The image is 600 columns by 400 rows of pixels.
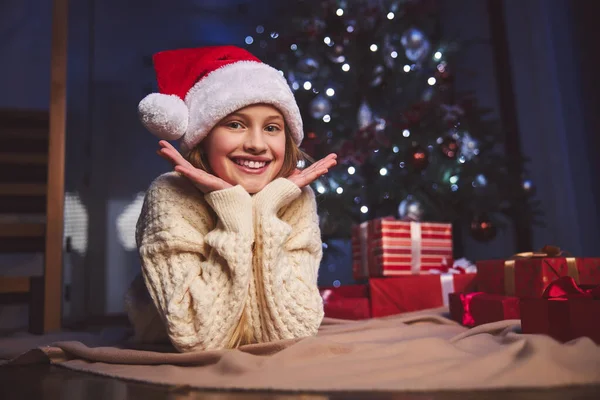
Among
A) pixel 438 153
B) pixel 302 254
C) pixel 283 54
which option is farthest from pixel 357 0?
pixel 302 254

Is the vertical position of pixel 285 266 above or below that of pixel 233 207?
below

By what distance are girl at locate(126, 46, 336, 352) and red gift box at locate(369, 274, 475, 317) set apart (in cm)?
80

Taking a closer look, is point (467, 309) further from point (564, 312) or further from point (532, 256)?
point (564, 312)

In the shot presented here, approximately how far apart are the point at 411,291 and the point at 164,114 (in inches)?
49.6

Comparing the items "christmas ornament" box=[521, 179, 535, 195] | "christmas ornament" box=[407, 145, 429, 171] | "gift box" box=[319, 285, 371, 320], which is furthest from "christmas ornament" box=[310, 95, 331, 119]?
"christmas ornament" box=[521, 179, 535, 195]

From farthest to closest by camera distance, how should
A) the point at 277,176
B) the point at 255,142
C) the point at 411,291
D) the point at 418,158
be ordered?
1. the point at 418,158
2. the point at 411,291
3. the point at 277,176
4. the point at 255,142

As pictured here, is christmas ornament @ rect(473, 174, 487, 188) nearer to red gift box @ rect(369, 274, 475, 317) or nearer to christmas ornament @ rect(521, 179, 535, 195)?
christmas ornament @ rect(521, 179, 535, 195)

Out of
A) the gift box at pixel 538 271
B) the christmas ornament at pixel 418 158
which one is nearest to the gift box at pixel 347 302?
the gift box at pixel 538 271

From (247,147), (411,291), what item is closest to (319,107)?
(411,291)

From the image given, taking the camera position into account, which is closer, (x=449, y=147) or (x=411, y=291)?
(x=411, y=291)

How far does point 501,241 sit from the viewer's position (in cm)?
345

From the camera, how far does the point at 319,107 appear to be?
2693 millimetres

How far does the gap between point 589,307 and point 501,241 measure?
2.49m

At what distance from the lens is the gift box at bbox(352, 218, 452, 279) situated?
213 cm
